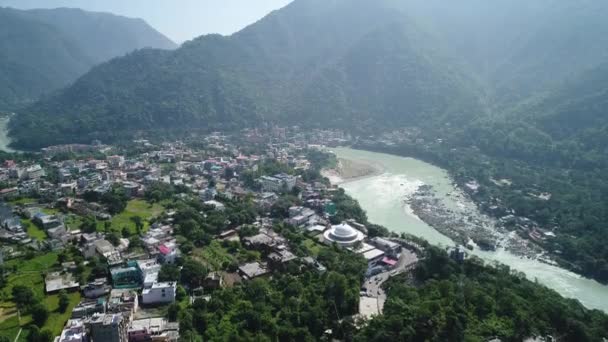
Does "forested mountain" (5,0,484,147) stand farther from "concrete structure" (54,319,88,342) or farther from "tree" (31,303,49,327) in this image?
"concrete structure" (54,319,88,342)

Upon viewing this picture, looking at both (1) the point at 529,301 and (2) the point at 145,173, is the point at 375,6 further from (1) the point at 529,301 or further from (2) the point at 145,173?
(1) the point at 529,301

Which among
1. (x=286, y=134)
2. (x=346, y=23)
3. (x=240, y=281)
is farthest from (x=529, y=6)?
(x=240, y=281)

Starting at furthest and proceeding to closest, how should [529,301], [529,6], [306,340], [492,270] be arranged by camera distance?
1. [529,6]
2. [492,270]
3. [529,301]
4. [306,340]

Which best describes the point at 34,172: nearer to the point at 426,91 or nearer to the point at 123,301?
the point at 123,301

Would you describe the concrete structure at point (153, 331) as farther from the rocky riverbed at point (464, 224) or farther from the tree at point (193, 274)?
the rocky riverbed at point (464, 224)

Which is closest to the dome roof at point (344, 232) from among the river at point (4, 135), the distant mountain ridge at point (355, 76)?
the distant mountain ridge at point (355, 76)

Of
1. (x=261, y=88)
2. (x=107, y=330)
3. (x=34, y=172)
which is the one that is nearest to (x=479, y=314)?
(x=107, y=330)
